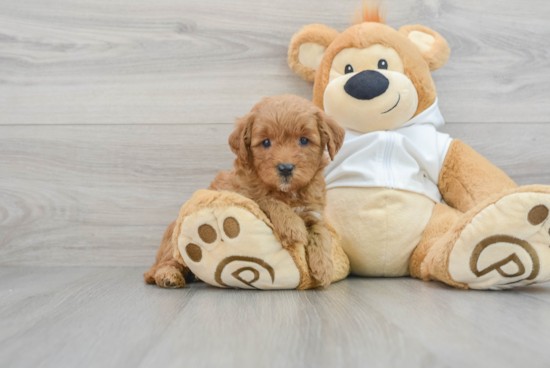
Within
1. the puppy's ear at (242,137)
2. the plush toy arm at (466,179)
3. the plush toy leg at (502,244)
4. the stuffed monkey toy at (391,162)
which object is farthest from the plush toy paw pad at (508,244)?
the puppy's ear at (242,137)

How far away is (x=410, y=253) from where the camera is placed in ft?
3.78

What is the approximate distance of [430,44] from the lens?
51.5 inches

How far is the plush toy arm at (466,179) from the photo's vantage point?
3.84ft

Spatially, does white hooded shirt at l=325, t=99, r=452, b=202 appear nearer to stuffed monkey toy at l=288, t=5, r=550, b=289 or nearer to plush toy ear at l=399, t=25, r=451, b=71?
stuffed monkey toy at l=288, t=5, r=550, b=289

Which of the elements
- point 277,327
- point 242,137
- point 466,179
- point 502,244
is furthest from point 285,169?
point 466,179

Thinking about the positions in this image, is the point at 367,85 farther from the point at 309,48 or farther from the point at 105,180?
the point at 105,180

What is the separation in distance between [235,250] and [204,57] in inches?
32.8

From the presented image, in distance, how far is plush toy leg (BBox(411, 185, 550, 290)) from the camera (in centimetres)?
88

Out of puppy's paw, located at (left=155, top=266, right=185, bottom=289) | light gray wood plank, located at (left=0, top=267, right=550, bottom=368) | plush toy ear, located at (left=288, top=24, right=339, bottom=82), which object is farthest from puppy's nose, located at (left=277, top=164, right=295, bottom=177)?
plush toy ear, located at (left=288, top=24, right=339, bottom=82)

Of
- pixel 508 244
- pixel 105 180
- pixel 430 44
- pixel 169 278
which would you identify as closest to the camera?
pixel 508 244

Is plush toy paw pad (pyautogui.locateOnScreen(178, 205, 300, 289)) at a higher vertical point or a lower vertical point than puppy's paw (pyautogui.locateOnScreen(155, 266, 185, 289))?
higher

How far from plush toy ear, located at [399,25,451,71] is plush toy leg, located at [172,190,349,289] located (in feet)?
2.48

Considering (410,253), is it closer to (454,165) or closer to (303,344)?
(454,165)

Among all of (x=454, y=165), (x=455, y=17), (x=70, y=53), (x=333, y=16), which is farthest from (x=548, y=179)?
(x=70, y=53)
